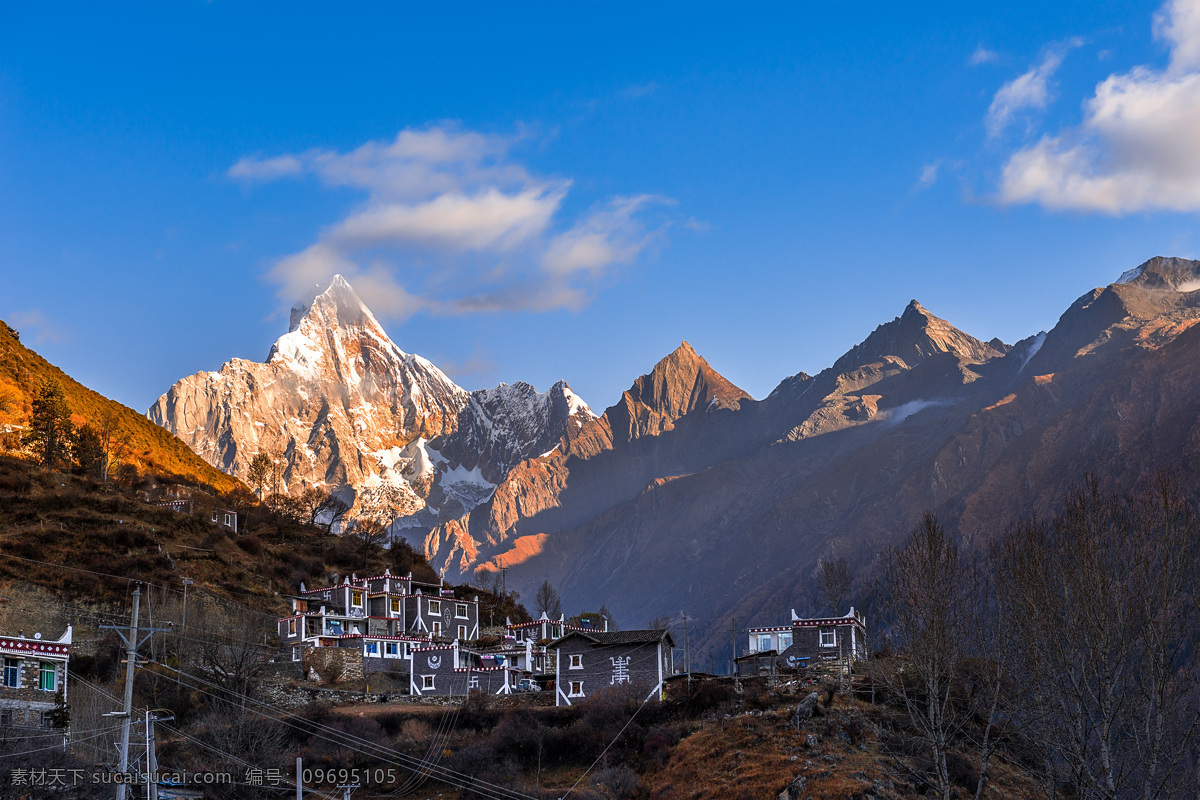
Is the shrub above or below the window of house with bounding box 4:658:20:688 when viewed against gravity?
above

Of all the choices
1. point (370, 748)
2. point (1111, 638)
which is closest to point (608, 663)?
point (370, 748)

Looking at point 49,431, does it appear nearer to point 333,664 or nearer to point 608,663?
point 333,664

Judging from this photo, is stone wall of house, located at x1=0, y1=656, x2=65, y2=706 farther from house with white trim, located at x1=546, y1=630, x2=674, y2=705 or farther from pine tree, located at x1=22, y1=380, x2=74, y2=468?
pine tree, located at x1=22, y1=380, x2=74, y2=468

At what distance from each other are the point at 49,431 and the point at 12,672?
54786mm

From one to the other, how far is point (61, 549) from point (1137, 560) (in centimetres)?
6927

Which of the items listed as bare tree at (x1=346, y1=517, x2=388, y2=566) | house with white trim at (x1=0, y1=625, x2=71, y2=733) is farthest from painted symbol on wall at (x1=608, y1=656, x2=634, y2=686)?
bare tree at (x1=346, y1=517, x2=388, y2=566)

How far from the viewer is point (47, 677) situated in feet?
183

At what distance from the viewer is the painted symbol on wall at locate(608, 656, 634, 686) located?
230 ft

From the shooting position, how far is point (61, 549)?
3039 inches

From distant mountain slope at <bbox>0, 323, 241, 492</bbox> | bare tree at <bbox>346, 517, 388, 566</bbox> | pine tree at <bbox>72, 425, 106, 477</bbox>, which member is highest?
distant mountain slope at <bbox>0, 323, 241, 492</bbox>

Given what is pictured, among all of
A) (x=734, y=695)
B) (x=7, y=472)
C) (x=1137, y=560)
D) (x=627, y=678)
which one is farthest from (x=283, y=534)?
(x=1137, y=560)

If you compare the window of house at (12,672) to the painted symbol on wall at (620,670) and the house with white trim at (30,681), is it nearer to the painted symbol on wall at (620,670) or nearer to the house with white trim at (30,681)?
the house with white trim at (30,681)

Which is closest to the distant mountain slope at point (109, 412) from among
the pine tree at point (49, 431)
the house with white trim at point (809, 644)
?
the pine tree at point (49, 431)

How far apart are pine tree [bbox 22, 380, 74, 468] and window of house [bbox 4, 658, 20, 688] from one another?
50.3 m
